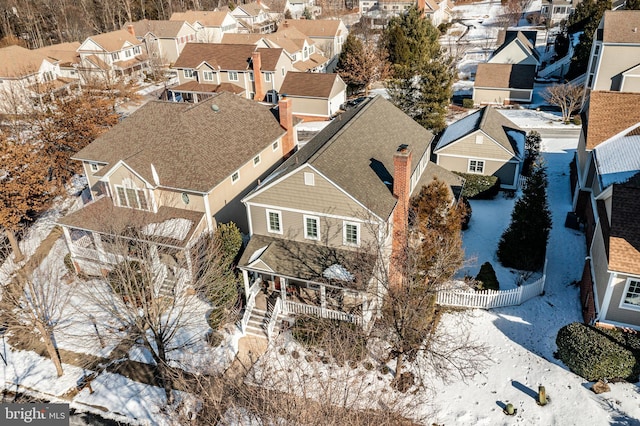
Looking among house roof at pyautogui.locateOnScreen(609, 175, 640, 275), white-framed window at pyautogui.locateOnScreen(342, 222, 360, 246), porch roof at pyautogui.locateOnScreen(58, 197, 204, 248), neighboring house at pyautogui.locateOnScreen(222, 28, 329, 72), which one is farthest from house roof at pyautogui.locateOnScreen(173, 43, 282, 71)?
house roof at pyautogui.locateOnScreen(609, 175, 640, 275)

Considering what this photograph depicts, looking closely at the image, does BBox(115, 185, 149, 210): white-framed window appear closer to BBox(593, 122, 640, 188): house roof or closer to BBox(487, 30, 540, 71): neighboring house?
BBox(593, 122, 640, 188): house roof

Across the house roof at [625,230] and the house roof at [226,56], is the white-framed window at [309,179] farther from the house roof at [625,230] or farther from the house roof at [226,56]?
the house roof at [226,56]

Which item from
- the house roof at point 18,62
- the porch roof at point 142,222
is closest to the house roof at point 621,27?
the porch roof at point 142,222

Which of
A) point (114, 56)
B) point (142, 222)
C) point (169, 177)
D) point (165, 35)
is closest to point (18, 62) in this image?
point (114, 56)

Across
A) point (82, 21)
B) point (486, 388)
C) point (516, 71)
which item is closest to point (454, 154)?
point (486, 388)

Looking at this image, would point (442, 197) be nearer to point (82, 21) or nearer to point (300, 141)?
point (300, 141)

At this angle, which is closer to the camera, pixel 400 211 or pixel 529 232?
A: pixel 400 211

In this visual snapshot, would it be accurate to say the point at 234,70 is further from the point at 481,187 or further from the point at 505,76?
the point at 481,187
